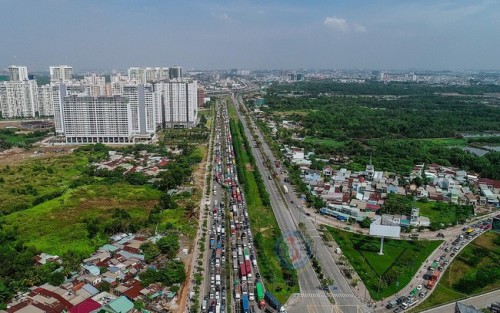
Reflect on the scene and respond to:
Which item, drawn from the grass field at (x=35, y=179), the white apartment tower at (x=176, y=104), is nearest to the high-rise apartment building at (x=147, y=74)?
the white apartment tower at (x=176, y=104)

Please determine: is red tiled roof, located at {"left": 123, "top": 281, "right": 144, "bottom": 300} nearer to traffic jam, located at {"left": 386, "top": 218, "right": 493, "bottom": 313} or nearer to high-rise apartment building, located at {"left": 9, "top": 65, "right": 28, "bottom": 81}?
traffic jam, located at {"left": 386, "top": 218, "right": 493, "bottom": 313}

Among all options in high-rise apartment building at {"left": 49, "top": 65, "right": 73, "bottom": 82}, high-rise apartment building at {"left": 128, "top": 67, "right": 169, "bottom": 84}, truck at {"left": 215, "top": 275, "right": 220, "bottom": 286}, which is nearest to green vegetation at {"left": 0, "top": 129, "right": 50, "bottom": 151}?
high-rise apartment building at {"left": 128, "top": 67, "right": 169, "bottom": 84}

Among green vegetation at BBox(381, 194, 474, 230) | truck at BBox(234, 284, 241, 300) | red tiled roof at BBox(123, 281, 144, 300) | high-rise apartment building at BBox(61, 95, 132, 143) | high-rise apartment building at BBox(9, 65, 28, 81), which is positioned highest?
high-rise apartment building at BBox(9, 65, 28, 81)

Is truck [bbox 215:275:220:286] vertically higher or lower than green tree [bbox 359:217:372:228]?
lower

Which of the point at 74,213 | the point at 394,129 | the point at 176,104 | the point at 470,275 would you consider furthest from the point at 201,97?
the point at 470,275

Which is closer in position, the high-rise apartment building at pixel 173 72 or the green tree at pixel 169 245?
the green tree at pixel 169 245

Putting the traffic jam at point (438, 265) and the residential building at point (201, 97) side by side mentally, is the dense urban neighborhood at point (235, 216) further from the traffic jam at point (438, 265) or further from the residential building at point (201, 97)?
the residential building at point (201, 97)
